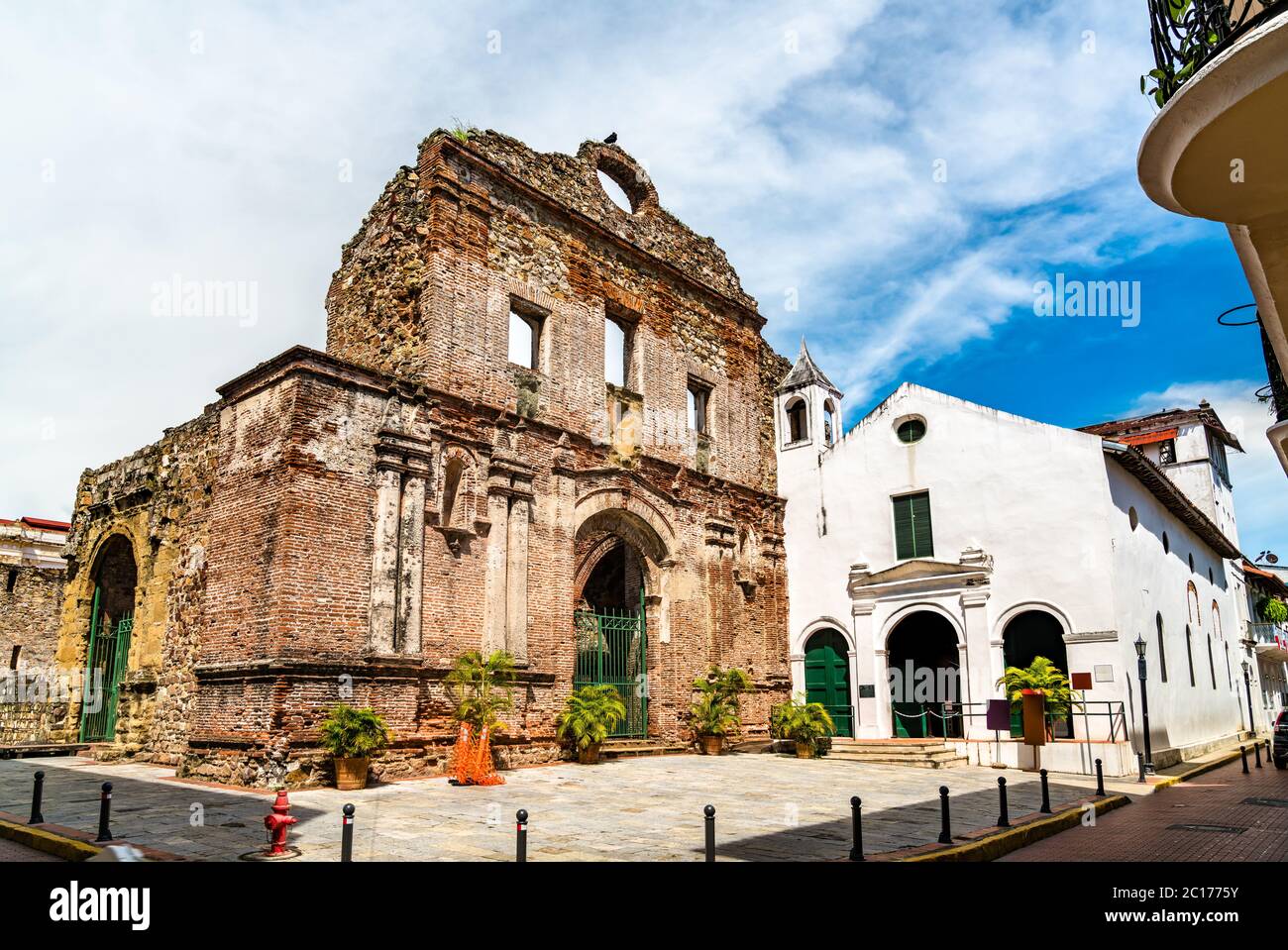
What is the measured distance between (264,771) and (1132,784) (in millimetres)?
14161

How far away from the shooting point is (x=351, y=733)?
1269 centimetres

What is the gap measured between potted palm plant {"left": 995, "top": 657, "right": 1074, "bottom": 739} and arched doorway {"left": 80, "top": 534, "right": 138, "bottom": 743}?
59.5 ft

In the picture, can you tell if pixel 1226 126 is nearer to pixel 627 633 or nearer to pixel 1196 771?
pixel 627 633

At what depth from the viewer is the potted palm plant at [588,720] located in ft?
54.1

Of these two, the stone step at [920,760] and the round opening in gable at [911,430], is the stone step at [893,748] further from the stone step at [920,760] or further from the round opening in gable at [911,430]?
the round opening in gable at [911,430]

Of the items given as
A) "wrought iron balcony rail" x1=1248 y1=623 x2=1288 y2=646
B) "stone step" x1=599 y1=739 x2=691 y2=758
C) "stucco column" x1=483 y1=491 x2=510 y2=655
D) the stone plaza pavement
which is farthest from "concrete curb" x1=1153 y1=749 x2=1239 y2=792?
"wrought iron balcony rail" x1=1248 y1=623 x2=1288 y2=646

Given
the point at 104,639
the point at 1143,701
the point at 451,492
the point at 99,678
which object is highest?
the point at 451,492

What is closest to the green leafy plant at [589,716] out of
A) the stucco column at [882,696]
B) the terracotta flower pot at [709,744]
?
the terracotta flower pot at [709,744]

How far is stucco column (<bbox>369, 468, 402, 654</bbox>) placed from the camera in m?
14.1

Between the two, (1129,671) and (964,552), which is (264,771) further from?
(1129,671)

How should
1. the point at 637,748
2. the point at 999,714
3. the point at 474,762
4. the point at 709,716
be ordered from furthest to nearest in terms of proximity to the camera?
the point at 709,716 → the point at 637,748 → the point at 999,714 → the point at 474,762

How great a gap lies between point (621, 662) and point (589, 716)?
321 cm

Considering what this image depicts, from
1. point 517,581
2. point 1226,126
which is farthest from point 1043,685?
point 1226,126
